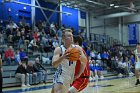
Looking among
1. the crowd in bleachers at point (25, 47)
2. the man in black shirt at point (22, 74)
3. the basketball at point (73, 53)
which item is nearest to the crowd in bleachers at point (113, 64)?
the crowd in bleachers at point (25, 47)

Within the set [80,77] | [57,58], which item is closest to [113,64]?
[80,77]

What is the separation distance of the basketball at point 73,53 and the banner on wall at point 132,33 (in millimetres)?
28932

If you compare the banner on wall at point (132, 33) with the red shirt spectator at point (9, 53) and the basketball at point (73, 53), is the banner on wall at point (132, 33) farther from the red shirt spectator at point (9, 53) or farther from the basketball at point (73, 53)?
the basketball at point (73, 53)

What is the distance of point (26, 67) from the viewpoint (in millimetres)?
15000

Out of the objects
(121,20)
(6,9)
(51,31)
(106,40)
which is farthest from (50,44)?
(121,20)

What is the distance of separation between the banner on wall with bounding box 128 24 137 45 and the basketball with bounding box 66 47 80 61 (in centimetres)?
2893

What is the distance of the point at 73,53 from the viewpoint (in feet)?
14.0

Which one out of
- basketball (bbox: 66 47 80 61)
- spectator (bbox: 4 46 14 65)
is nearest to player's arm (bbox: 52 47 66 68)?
basketball (bbox: 66 47 80 61)

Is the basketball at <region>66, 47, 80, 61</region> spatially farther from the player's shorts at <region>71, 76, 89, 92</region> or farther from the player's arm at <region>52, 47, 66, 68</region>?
the player's shorts at <region>71, 76, 89, 92</region>

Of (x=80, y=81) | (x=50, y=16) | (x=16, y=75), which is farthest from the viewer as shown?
(x=50, y=16)

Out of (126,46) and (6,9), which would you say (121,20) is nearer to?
(126,46)

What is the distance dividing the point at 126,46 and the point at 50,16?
35.5 feet

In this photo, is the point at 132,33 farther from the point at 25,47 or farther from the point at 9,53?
the point at 9,53

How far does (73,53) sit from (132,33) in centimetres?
2973
